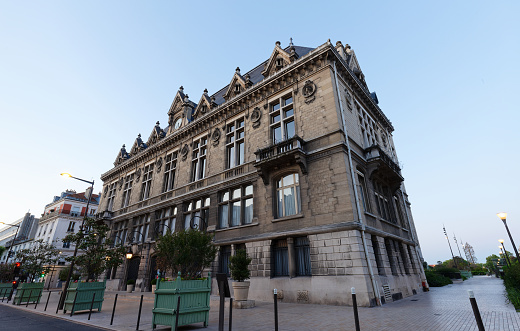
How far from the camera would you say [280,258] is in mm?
14617

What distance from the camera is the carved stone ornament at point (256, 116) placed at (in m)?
18.9

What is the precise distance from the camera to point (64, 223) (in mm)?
45188

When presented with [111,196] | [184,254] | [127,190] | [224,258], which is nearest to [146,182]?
[127,190]

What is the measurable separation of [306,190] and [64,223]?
1927 inches

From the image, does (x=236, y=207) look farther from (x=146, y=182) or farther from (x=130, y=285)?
(x=146, y=182)

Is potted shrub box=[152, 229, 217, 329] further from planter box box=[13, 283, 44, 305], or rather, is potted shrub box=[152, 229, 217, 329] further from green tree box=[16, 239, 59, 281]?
green tree box=[16, 239, 59, 281]

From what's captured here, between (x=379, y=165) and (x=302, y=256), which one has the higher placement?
(x=379, y=165)

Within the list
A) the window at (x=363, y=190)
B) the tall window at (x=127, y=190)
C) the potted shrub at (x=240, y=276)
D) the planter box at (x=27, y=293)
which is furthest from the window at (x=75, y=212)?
the window at (x=363, y=190)

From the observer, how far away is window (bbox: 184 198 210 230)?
20062 millimetres

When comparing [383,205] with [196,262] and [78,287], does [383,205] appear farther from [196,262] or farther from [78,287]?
[78,287]

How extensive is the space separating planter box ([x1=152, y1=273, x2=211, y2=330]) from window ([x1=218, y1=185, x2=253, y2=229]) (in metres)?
9.15

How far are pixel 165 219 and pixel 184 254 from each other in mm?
14116

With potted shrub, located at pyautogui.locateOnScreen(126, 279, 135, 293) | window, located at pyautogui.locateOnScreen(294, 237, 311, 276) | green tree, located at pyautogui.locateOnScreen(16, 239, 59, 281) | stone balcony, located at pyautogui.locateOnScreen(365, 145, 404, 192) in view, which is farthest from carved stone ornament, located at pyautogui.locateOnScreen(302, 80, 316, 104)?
green tree, located at pyautogui.locateOnScreen(16, 239, 59, 281)

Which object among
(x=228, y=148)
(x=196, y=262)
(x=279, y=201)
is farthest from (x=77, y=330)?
(x=228, y=148)
